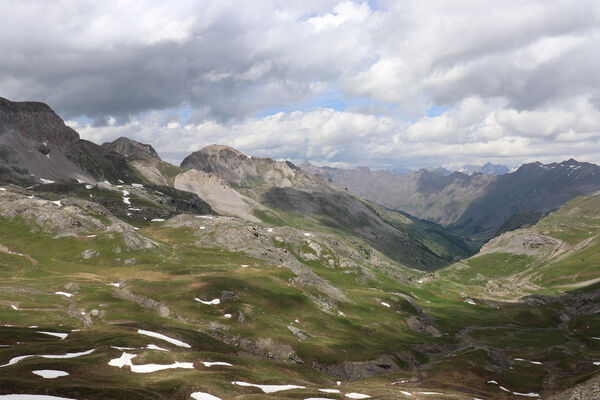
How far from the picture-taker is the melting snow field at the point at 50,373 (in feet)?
136

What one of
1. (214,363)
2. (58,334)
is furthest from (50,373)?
(58,334)

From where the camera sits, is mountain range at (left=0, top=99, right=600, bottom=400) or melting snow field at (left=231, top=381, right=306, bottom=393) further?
melting snow field at (left=231, top=381, right=306, bottom=393)

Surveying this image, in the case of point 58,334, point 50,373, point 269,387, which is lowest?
point 269,387

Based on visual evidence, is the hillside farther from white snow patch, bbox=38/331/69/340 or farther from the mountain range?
white snow patch, bbox=38/331/69/340

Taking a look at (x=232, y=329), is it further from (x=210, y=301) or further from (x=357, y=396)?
(x=357, y=396)

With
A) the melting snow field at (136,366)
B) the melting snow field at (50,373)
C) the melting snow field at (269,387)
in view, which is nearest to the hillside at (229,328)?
the melting snow field at (136,366)

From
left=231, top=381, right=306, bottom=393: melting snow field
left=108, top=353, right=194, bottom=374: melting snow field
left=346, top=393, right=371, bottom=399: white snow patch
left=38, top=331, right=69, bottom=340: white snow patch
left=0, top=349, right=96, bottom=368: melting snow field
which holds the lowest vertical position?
left=346, top=393, right=371, bottom=399: white snow patch

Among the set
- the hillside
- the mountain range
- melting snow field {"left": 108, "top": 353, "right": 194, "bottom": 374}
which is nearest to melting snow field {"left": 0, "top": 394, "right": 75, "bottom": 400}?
the mountain range

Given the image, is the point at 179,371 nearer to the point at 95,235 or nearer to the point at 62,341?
the point at 62,341

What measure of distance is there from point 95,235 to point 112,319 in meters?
78.3

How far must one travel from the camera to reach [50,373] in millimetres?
42656

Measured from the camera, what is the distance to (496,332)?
477ft

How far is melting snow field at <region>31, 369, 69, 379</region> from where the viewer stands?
41562mm

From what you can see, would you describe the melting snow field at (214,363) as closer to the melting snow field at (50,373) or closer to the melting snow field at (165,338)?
the melting snow field at (165,338)
